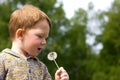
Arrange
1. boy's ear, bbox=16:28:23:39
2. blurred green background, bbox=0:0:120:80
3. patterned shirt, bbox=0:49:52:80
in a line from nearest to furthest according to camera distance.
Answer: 1. patterned shirt, bbox=0:49:52:80
2. boy's ear, bbox=16:28:23:39
3. blurred green background, bbox=0:0:120:80

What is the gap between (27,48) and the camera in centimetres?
319

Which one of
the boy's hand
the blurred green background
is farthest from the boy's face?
the blurred green background

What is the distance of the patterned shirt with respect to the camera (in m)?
3.08

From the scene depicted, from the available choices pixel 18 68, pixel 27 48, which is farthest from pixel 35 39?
pixel 18 68

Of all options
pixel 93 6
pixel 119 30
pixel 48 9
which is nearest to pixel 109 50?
pixel 119 30

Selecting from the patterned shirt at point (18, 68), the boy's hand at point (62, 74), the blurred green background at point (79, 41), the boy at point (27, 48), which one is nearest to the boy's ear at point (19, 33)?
the boy at point (27, 48)

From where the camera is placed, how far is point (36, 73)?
3.17 m

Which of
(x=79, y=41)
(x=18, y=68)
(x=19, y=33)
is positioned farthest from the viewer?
(x=79, y=41)

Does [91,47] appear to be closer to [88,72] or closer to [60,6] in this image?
[88,72]

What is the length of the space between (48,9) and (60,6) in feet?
2.37

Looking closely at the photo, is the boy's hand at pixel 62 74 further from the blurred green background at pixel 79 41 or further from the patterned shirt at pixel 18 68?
the blurred green background at pixel 79 41

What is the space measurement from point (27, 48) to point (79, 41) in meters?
20.9

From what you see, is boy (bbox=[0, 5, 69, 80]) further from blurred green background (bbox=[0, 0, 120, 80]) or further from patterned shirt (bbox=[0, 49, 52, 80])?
blurred green background (bbox=[0, 0, 120, 80])

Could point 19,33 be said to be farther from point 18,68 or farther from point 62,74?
point 62,74
